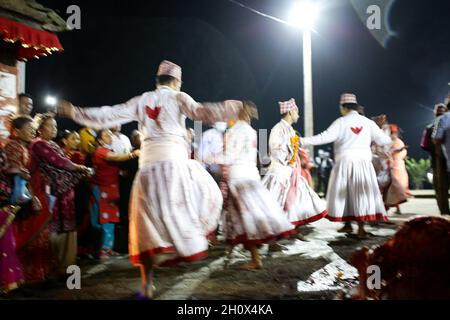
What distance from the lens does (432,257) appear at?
2.25m

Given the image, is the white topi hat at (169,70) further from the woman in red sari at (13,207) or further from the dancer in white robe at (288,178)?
the dancer in white robe at (288,178)

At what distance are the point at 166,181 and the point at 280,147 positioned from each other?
9.52ft

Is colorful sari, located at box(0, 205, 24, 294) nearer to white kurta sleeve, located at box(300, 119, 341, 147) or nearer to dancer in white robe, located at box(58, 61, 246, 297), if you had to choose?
dancer in white robe, located at box(58, 61, 246, 297)

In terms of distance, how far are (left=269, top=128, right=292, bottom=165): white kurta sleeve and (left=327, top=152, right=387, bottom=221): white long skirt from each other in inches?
41.5

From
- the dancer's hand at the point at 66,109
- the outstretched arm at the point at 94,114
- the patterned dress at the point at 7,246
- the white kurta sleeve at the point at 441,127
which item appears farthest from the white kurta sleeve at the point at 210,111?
the white kurta sleeve at the point at 441,127

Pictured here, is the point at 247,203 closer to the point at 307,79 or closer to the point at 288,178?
the point at 288,178

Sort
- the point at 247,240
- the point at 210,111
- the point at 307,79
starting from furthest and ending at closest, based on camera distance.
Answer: the point at 307,79
the point at 247,240
the point at 210,111

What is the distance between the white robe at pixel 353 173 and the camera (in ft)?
A: 22.0

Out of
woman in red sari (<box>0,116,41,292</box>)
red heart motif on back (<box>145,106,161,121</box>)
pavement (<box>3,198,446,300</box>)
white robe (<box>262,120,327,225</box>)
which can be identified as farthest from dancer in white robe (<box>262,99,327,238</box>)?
woman in red sari (<box>0,116,41,292</box>)

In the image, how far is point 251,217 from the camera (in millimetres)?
4965

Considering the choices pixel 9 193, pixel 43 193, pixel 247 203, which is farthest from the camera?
pixel 247 203

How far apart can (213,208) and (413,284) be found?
7.14ft

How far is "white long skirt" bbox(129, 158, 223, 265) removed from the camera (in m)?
3.74

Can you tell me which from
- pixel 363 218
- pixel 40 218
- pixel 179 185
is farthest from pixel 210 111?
pixel 363 218
